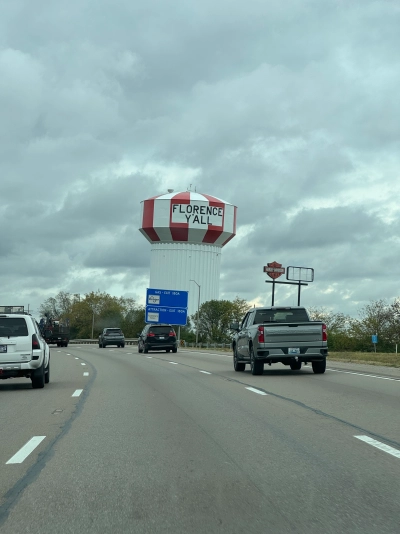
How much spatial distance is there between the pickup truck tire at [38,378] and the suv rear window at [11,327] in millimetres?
884

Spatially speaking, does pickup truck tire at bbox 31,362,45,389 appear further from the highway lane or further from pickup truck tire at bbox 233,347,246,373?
pickup truck tire at bbox 233,347,246,373

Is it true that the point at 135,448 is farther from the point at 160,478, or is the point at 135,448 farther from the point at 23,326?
the point at 23,326

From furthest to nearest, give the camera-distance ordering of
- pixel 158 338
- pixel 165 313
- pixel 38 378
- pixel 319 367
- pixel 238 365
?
1. pixel 165 313
2. pixel 158 338
3. pixel 238 365
4. pixel 319 367
5. pixel 38 378

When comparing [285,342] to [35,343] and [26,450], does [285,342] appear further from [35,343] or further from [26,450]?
[26,450]

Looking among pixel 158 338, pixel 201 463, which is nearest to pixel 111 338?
pixel 158 338

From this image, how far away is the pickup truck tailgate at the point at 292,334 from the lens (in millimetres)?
22750

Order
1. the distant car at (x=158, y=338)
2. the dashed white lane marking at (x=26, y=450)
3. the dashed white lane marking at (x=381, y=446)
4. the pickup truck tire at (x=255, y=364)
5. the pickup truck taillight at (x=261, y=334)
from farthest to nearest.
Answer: the distant car at (x=158, y=338) < the pickup truck tire at (x=255, y=364) < the pickup truck taillight at (x=261, y=334) < the dashed white lane marking at (x=381, y=446) < the dashed white lane marking at (x=26, y=450)

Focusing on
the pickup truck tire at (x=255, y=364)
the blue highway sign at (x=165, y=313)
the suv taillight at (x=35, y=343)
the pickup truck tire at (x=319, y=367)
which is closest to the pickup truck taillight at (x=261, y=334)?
the pickup truck tire at (x=255, y=364)

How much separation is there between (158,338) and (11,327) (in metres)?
30.4

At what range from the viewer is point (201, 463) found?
8523 millimetres

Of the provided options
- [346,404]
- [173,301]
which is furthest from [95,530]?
[173,301]

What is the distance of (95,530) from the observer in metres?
5.78

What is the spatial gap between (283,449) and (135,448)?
172cm

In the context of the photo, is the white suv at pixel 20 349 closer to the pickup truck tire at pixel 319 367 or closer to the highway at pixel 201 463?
the highway at pixel 201 463
